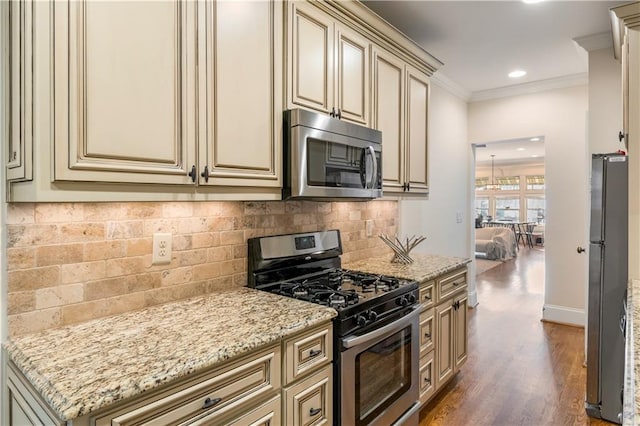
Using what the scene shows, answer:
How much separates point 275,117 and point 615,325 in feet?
7.66

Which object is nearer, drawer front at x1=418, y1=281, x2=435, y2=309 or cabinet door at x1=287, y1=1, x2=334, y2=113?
cabinet door at x1=287, y1=1, x2=334, y2=113

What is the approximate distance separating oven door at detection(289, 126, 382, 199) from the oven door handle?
0.66m

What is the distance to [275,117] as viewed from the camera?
1706 mm

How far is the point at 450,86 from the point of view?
4.15m

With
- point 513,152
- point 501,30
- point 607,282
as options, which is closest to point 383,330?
point 607,282

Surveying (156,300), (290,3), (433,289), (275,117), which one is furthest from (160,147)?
(433,289)

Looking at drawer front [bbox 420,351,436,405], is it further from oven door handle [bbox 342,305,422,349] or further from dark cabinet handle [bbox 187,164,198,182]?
dark cabinet handle [bbox 187,164,198,182]

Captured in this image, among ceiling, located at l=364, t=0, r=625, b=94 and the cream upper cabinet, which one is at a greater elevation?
ceiling, located at l=364, t=0, r=625, b=94

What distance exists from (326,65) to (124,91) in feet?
3.43

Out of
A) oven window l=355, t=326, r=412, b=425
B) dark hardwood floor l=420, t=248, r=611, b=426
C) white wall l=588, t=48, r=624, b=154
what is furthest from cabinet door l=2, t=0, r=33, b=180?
white wall l=588, t=48, r=624, b=154

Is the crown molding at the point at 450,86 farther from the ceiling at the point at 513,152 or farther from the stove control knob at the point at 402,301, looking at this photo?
the ceiling at the point at 513,152

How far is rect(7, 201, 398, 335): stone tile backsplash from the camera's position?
1.29m

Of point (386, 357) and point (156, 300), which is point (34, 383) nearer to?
point (156, 300)

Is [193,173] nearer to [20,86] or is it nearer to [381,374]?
[20,86]
